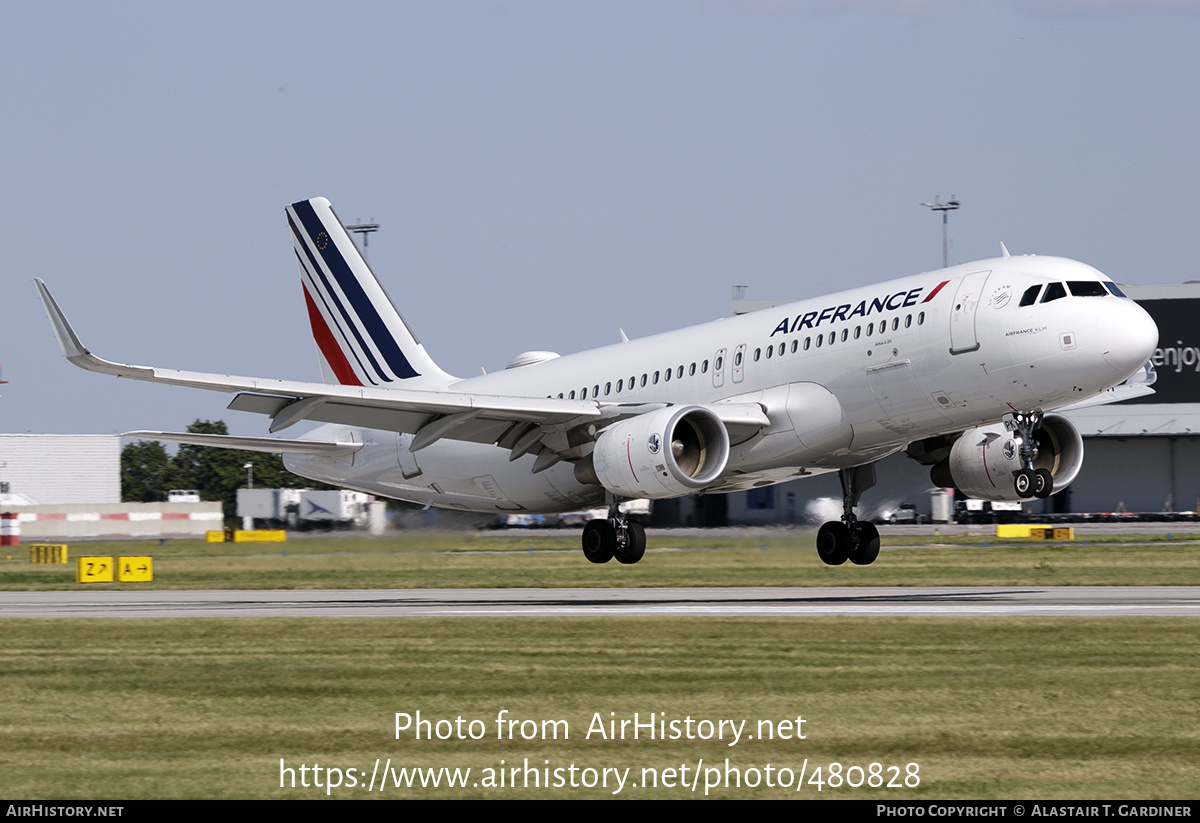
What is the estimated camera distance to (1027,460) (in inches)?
1179

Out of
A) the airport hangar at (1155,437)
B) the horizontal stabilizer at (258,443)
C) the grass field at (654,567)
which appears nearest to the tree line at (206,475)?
the airport hangar at (1155,437)

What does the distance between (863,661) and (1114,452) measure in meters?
82.0

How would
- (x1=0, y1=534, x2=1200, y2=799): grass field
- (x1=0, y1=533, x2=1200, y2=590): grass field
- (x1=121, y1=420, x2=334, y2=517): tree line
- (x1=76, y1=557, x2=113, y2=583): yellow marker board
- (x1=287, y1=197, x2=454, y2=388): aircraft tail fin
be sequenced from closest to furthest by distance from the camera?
(x1=0, y1=534, x2=1200, y2=799): grass field
(x1=0, y1=533, x2=1200, y2=590): grass field
(x1=287, y1=197, x2=454, y2=388): aircraft tail fin
(x1=76, y1=557, x2=113, y2=583): yellow marker board
(x1=121, y1=420, x2=334, y2=517): tree line

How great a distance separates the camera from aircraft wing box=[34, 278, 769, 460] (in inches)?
1192

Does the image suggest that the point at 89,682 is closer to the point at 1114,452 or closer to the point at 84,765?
the point at 84,765

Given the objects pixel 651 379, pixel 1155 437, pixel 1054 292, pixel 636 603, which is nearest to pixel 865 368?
pixel 1054 292

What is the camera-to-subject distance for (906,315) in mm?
29938

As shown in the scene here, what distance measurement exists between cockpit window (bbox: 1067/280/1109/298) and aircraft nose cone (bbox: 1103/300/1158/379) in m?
0.55

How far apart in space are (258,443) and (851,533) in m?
15.2

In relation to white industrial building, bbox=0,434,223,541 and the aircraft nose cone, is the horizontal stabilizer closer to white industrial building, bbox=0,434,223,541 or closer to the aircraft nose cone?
the aircraft nose cone

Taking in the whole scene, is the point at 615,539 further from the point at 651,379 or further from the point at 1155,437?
the point at 1155,437

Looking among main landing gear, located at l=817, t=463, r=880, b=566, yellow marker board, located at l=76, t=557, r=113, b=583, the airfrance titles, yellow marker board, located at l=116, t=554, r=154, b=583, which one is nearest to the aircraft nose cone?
the airfrance titles

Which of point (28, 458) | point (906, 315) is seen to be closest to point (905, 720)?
point (906, 315)

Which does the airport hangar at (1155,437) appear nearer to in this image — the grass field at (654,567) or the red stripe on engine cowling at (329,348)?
the grass field at (654,567)
